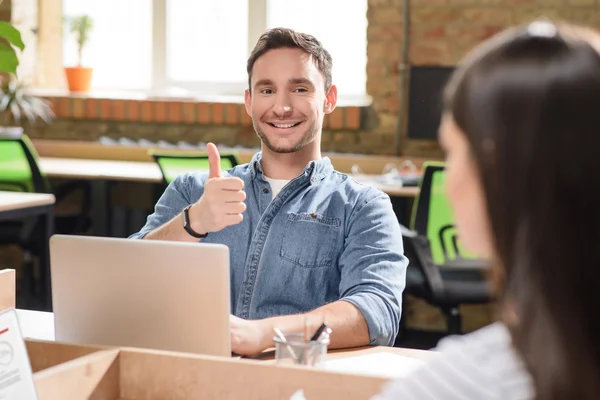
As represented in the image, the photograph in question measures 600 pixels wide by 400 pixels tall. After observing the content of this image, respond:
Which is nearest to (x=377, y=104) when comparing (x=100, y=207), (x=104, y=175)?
(x=104, y=175)

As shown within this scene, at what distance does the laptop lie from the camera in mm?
1503

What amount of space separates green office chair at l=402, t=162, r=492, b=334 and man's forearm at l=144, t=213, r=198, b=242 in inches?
73.4

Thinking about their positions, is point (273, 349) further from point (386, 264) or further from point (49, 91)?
point (49, 91)

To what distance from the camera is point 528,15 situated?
4.69m

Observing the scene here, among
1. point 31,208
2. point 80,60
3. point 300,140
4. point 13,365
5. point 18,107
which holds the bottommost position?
point 31,208

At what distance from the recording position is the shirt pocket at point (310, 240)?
6.71ft

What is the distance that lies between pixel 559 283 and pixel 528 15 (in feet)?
13.9

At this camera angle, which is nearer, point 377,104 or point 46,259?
point 46,259

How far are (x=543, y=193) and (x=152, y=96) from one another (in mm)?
5028

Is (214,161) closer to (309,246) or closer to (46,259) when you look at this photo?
(309,246)

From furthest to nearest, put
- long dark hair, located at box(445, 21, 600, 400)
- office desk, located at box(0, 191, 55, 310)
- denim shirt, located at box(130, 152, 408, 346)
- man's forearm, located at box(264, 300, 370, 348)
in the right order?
office desk, located at box(0, 191, 55, 310)
denim shirt, located at box(130, 152, 408, 346)
man's forearm, located at box(264, 300, 370, 348)
long dark hair, located at box(445, 21, 600, 400)

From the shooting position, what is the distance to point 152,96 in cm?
557

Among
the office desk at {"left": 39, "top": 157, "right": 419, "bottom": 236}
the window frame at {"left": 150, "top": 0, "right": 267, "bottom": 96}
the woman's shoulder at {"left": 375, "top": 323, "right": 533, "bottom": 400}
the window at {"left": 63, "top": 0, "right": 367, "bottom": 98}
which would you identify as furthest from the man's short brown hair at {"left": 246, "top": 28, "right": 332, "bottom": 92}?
the window frame at {"left": 150, "top": 0, "right": 267, "bottom": 96}

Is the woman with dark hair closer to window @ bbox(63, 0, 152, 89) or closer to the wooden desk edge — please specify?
the wooden desk edge
